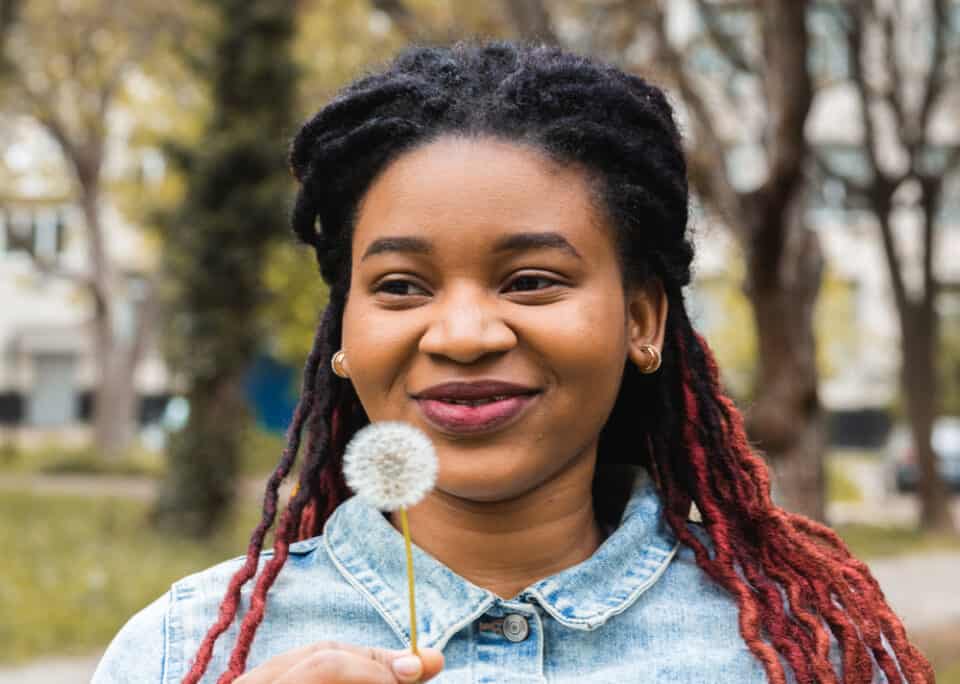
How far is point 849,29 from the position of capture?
11.4m

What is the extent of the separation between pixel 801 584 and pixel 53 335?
114ft

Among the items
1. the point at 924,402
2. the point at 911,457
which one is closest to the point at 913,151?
the point at 924,402

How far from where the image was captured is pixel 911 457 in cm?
1898

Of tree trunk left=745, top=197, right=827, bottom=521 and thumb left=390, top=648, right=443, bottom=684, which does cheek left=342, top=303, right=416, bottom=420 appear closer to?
thumb left=390, top=648, right=443, bottom=684

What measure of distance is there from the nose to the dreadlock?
0.26 metres

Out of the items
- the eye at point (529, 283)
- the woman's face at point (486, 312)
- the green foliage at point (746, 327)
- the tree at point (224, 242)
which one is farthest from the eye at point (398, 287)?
the green foliage at point (746, 327)

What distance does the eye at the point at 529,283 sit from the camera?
6.43 ft

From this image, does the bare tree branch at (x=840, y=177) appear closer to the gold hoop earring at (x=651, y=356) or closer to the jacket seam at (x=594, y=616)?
the gold hoop earring at (x=651, y=356)

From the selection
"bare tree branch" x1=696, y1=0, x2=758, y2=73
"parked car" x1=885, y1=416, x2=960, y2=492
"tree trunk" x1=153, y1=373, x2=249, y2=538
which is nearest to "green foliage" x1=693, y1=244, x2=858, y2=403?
"parked car" x1=885, y1=416, x2=960, y2=492

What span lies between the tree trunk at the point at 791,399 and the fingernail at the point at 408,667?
5.76m

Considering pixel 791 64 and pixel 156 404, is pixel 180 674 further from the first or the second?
pixel 156 404

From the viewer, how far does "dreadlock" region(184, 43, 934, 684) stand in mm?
2033

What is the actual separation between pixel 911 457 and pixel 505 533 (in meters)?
18.1

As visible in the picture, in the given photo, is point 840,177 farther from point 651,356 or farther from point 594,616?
point 594,616
